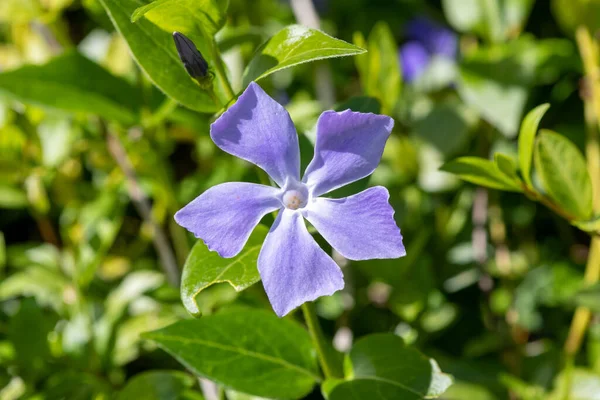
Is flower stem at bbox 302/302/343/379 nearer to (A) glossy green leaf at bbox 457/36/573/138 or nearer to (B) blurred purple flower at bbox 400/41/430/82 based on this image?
(A) glossy green leaf at bbox 457/36/573/138

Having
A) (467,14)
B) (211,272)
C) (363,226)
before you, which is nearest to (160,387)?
(211,272)

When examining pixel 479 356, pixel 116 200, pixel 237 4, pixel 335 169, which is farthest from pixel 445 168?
pixel 237 4

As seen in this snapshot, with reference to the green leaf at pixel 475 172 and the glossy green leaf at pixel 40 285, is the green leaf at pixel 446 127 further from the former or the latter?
the glossy green leaf at pixel 40 285

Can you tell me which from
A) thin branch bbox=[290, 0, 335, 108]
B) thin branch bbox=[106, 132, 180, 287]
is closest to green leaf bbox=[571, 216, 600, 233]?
thin branch bbox=[290, 0, 335, 108]

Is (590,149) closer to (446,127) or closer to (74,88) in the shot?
(446,127)

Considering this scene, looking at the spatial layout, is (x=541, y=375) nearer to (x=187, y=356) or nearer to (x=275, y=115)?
(x=187, y=356)
